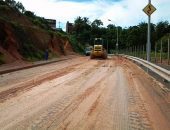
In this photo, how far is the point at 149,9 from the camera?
29.3 m

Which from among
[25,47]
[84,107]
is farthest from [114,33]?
[84,107]

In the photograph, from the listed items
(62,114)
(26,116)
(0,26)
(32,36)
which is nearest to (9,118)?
(26,116)

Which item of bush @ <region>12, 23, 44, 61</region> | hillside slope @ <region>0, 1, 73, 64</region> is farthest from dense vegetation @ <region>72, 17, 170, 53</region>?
bush @ <region>12, 23, 44, 61</region>

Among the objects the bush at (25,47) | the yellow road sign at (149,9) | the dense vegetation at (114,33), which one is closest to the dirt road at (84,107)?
the yellow road sign at (149,9)

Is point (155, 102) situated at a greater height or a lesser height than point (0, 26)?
lesser

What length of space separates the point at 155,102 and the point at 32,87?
5.88 m

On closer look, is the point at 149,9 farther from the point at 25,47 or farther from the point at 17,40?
the point at 25,47

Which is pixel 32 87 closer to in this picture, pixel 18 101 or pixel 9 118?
pixel 18 101

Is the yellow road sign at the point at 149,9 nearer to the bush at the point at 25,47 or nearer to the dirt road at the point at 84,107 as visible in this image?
the dirt road at the point at 84,107

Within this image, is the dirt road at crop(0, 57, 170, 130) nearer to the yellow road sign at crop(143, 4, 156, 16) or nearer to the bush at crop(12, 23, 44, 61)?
the yellow road sign at crop(143, 4, 156, 16)

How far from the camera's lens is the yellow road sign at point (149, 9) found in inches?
1150

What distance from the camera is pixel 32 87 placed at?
17.8 metres

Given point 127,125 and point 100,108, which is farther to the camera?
point 100,108

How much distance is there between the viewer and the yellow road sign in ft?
95.8
